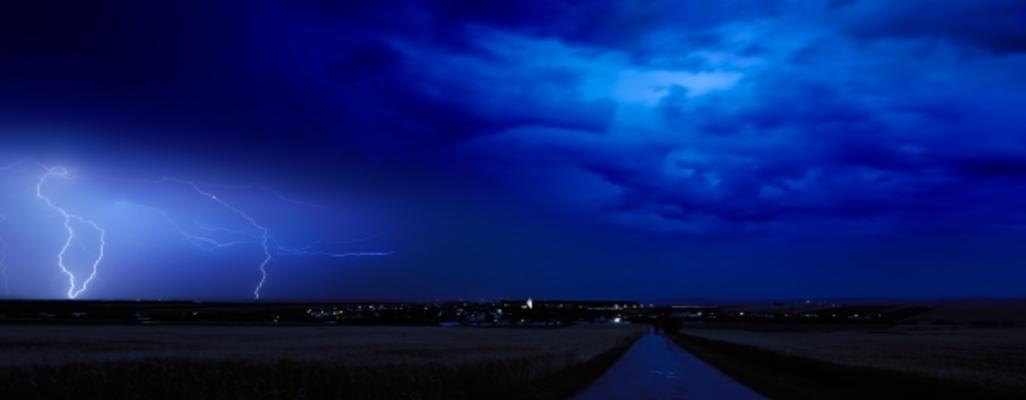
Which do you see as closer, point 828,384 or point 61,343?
point 828,384

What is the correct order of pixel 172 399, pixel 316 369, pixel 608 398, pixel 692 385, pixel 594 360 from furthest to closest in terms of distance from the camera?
pixel 594 360 → pixel 692 385 → pixel 608 398 → pixel 316 369 → pixel 172 399

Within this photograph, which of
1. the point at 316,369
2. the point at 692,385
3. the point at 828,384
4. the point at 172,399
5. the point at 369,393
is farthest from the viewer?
the point at 828,384

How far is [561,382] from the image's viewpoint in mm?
33906

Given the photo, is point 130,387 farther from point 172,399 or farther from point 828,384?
point 828,384

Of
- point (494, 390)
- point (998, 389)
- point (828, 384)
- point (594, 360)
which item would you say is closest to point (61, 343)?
point (594, 360)

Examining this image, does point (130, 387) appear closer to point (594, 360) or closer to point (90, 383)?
point (90, 383)

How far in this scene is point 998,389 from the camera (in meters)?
25.4

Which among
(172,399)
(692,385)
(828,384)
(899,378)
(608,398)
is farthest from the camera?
(828,384)

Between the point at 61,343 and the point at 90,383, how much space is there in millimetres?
36093

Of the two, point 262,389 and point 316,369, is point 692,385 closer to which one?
point 316,369

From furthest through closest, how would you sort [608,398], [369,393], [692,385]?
[692,385] → [608,398] → [369,393]

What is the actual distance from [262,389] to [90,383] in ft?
13.3

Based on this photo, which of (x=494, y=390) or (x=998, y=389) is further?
(x=494, y=390)

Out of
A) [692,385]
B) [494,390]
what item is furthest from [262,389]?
[692,385]
